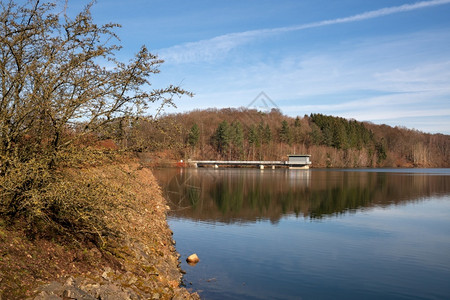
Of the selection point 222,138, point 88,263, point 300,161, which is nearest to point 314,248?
point 88,263

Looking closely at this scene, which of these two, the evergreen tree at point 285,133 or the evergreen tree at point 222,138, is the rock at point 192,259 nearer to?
the evergreen tree at point 222,138

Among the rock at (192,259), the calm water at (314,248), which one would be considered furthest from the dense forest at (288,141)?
the rock at (192,259)

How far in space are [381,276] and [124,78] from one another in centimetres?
1180

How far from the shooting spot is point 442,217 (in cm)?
2884

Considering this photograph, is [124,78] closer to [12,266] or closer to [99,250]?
[99,250]

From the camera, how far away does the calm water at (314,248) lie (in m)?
13.6

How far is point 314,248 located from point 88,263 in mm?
12647

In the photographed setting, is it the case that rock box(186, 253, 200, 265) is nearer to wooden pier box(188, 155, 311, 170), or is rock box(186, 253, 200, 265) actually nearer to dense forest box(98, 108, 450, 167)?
dense forest box(98, 108, 450, 167)

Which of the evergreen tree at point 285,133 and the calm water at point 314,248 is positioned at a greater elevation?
the evergreen tree at point 285,133

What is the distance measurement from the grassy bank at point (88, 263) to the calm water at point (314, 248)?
258 centimetres

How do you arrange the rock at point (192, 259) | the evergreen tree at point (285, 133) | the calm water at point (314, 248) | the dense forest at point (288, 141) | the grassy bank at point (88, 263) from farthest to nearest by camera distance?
the evergreen tree at point (285, 133) → the dense forest at point (288, 141) → the rock at point (192, 259) → the calm water at point (314, 248) → the grassy bank at point (88, 263)

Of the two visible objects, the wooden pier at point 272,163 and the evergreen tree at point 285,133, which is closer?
the wooden pier at point 272,163

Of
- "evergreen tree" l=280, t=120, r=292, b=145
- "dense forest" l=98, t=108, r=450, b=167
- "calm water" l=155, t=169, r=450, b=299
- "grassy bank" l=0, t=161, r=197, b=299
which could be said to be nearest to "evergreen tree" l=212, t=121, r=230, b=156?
"dense forest" l=98, t=108, r=450, b=167

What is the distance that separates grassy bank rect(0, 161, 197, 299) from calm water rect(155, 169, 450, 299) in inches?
102
